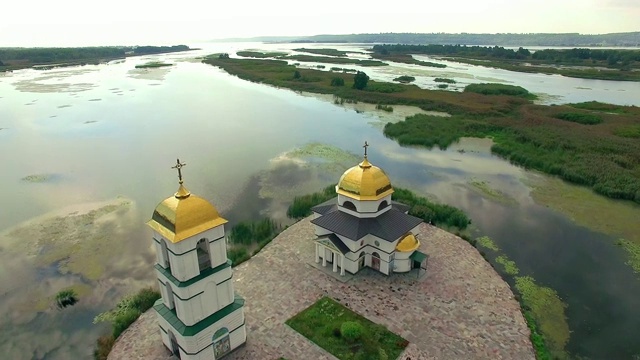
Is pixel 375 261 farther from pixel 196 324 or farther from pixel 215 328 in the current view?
pixel 196 324

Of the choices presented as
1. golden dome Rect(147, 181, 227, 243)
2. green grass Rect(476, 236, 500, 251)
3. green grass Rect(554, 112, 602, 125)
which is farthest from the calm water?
green grass Rect(554, 112, 602, 125)

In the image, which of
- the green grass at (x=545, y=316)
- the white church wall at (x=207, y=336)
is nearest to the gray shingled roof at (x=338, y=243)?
the white church wall at (x=207, y=336)

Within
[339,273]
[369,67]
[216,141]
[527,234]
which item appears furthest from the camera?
[369,67]

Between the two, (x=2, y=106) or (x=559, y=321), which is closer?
(x=559, y=321)

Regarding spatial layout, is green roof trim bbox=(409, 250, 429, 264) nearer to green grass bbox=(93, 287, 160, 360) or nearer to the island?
green grass bbox=(93, 287, 160, 360)

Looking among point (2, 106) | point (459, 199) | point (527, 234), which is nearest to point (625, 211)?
point (527, 234)

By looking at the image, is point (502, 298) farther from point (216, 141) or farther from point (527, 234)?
point (216, 141)

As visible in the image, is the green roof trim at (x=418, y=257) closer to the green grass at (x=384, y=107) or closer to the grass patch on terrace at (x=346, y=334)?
the grass patch on terrace at (x=346, y=334)
